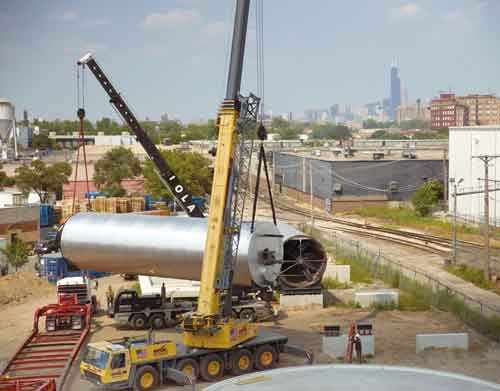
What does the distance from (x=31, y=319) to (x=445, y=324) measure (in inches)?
623

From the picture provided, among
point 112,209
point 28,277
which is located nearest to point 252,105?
point 28,277

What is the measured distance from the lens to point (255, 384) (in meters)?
15.4

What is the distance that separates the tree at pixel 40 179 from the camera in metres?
73.9

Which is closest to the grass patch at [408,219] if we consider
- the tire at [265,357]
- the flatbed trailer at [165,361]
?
the tire at [265,357]

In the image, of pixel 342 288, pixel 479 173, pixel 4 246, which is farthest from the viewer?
pixel 479 173

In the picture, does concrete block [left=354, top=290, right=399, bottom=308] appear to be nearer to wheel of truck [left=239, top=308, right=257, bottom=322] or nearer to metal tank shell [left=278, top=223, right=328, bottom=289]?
metal tank shell [left=278, top=223, right=328, bottom=289]

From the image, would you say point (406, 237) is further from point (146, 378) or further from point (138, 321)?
point (146, 378)

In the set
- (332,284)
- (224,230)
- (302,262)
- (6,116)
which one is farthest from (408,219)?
(6,116)

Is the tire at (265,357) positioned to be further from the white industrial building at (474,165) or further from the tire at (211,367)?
the white industrial building at (474,165)

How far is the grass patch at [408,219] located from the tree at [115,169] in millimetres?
25994

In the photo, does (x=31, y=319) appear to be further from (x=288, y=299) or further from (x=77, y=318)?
(x=288, y=299)

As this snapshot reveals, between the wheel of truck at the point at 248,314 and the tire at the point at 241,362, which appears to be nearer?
the tire at the point at 241,362

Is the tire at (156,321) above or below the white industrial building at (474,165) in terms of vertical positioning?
below

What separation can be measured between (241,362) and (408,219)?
4283 cm
